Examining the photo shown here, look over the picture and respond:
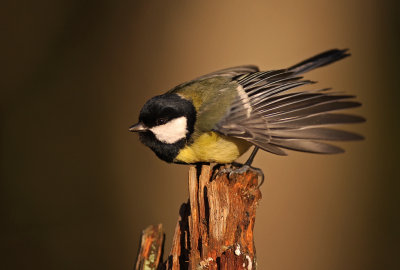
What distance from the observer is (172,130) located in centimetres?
175

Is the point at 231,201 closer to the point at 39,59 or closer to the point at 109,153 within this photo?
the point at 109,153

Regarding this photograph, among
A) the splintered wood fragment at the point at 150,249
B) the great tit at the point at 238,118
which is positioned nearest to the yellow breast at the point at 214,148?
the great tit at the point at 238,118

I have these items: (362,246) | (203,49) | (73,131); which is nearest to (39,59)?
(73,131)

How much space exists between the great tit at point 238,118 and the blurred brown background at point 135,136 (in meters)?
0.68

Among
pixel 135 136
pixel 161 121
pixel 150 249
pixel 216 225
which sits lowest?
pixel 150 249

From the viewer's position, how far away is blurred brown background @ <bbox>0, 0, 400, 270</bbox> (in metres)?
2.50

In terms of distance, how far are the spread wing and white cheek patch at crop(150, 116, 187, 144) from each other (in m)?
0.15

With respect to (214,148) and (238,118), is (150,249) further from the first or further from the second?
(238,118)

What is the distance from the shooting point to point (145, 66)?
2758mm

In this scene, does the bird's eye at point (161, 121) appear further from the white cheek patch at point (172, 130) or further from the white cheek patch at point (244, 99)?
the white cheek patch at point (244, 99)

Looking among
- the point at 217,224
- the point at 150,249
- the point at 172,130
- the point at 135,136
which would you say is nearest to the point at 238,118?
the point at 172,130

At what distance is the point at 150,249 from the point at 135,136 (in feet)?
4.11

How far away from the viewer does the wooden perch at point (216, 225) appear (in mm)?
1424

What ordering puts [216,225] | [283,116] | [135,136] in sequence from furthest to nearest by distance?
[135,136]
[283,116]
[216,225]
